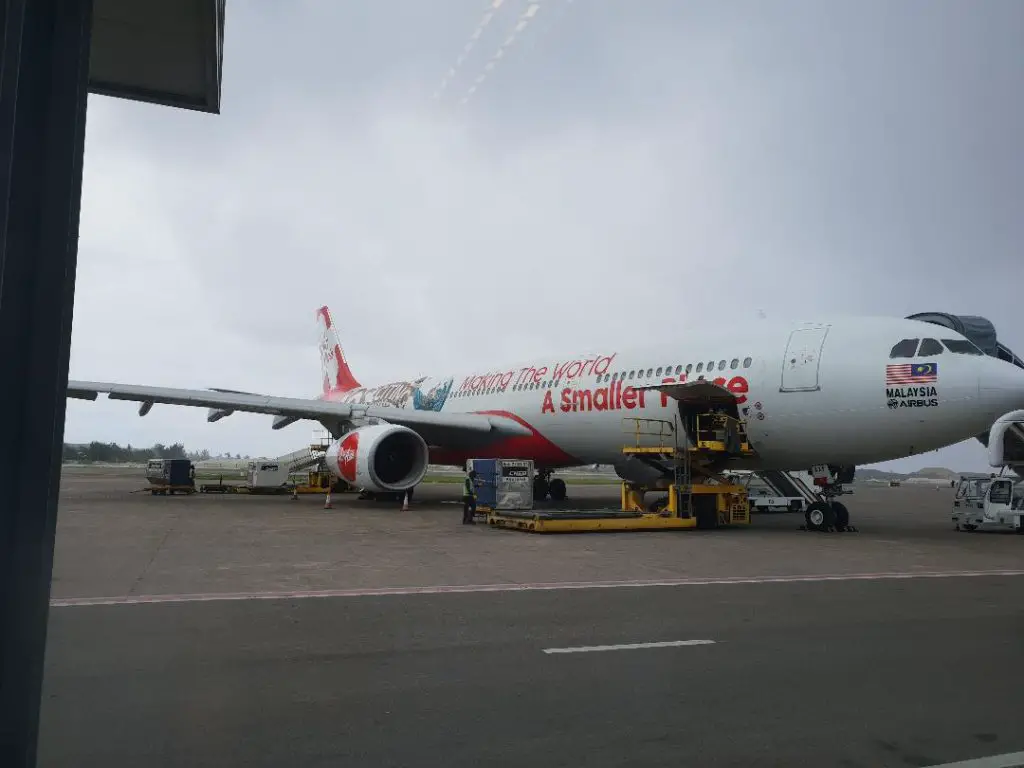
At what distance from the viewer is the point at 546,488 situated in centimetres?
2256

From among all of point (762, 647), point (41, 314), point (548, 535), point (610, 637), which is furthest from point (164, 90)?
point (548, 535)

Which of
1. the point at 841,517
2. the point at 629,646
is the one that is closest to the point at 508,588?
the point at 629,646

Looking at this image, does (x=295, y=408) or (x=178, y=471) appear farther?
(x=178, y=471)

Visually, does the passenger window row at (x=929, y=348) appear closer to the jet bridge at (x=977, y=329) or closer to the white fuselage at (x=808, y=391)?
the white fuselage at (x=808, y=391)

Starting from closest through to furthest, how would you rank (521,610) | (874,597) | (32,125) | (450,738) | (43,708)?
(32,125) → (450,738) → (43,708) → (521,610) → (874,597)

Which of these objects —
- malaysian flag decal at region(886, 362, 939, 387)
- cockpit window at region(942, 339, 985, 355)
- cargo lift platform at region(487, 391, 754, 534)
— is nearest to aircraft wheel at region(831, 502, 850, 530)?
cargo lift platform at region(487, 391, 754, 534)

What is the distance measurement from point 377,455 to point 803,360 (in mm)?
9713

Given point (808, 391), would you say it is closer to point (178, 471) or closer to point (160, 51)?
point (160, 51)

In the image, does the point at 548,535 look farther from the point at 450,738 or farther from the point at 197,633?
the point at 450,738

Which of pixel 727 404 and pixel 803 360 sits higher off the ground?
pixel 803 360

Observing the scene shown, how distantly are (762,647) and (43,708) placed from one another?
14.6ft

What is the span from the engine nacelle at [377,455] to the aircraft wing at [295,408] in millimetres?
1303

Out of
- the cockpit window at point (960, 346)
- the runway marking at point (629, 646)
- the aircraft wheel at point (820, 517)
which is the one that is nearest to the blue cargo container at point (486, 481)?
the aircraft wheel at point (820, 517)

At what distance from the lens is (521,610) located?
6.93 metres
